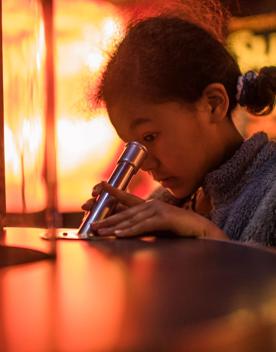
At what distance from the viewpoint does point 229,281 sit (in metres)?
0.29

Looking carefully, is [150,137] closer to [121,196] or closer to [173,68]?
[173,68]

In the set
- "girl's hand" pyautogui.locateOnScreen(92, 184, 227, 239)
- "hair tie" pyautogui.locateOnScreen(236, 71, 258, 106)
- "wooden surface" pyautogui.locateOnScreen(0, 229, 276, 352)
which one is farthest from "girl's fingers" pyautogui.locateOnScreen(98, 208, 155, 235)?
"hair tie" pyautogui.locateOnScreen(236, 71, 258, 106)

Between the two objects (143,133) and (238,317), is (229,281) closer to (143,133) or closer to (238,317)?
(238,317)

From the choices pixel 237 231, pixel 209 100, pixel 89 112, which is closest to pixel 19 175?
pixel 237 231

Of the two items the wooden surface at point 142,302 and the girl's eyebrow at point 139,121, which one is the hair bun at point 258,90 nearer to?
the girl's eyebrow at point 139,121

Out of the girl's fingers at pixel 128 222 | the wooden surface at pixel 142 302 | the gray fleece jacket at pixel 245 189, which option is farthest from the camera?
the gray fleece jacket at pixel 245 189

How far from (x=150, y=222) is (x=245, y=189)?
44 cm

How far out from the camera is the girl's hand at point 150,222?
0.57 m

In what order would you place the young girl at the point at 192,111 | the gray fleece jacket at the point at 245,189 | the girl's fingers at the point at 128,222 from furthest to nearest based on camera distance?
the young girl at the point at 192,111
the gray fleece jacket at the point at 245,189
the girl's fingers at the point at 128,222

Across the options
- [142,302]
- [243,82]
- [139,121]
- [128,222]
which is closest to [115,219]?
[128,222]

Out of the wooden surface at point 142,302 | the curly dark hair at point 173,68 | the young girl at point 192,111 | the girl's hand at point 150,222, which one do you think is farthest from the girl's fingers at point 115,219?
the curly dark hair at point 173,68

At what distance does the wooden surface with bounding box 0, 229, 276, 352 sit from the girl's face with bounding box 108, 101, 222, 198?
669 millimetres

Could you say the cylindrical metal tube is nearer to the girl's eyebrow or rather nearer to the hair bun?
the girl's eyebrow

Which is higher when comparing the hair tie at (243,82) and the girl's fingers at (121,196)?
the hair tie at (243,82)
